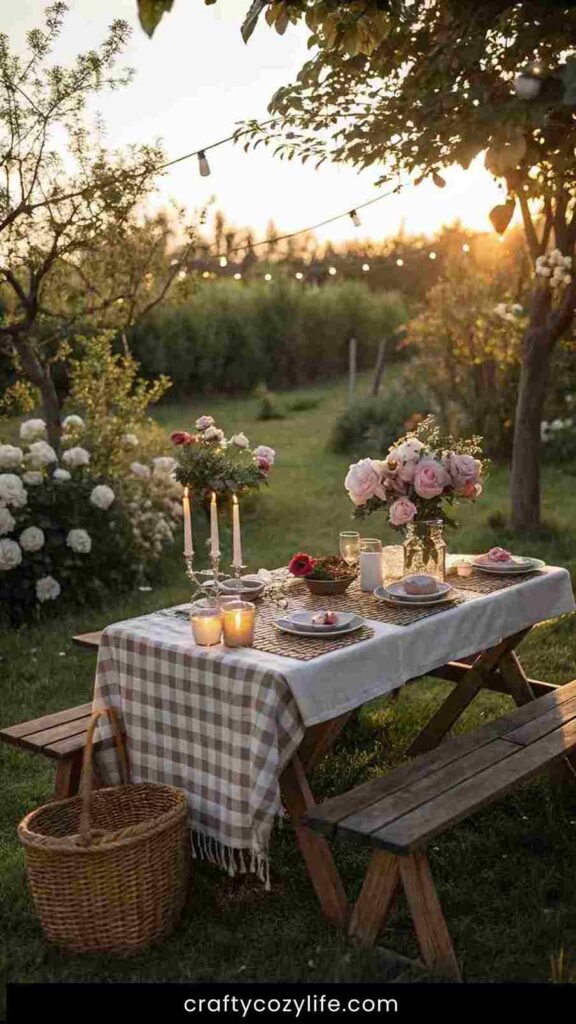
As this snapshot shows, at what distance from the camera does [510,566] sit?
13.3 feet

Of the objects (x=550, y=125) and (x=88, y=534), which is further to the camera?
(x=88, y=534)

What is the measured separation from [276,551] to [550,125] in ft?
18.8

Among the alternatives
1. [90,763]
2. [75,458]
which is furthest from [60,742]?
[75,458]

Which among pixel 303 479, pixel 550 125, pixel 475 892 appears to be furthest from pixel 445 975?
pixel 303 479

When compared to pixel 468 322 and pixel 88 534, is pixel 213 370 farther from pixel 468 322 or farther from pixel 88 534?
pixel 88 534

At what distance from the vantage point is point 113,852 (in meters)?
2.90

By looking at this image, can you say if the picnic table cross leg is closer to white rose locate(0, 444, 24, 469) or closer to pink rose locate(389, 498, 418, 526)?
pink rose locate(389, 498, 418, 526)

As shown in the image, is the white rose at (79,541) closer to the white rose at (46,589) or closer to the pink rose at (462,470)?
the white rose at (46,589)

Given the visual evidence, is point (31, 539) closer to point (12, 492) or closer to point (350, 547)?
point (12, 492)

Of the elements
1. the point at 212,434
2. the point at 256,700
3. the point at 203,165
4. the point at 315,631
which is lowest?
the point at 256,700

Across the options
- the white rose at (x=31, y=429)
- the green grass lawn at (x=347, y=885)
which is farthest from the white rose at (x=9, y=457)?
the green grass lawn at (x=347, y=885)

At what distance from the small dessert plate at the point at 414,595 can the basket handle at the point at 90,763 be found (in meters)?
1.05

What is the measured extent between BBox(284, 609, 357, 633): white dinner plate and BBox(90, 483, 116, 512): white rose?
144 inches

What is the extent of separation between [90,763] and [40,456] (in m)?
4.24
